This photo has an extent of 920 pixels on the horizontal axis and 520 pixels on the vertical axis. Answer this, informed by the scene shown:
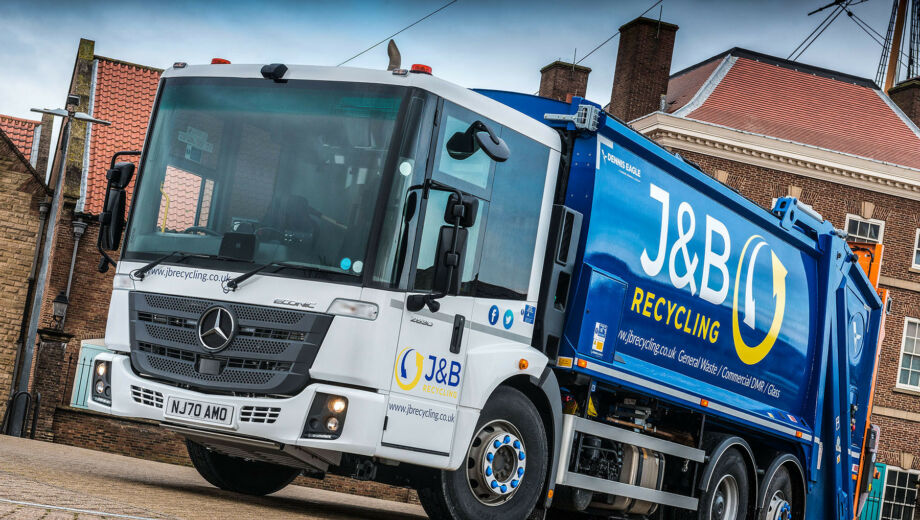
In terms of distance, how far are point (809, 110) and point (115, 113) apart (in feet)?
63.7

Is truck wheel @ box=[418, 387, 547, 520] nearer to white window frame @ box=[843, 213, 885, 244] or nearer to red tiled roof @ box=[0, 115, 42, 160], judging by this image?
white window frame @ box=[843, 213, 885, 244]

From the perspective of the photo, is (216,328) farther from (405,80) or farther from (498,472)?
(498,472)

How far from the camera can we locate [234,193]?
7383 mm

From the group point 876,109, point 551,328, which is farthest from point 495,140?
point 876,109

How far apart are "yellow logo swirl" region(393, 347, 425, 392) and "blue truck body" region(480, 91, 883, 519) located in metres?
1.53

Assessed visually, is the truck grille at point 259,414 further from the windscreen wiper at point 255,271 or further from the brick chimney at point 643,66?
the brick chimney at point 643,66

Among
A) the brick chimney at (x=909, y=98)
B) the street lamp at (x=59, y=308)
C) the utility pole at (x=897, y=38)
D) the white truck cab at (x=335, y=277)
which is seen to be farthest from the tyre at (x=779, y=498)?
the utility pole at (x=897, y=38)

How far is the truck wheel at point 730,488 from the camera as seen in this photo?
10.1 meters

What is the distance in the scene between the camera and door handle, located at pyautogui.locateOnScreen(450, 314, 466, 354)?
7.27 m

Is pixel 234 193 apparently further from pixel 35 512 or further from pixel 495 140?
pixel 35 512

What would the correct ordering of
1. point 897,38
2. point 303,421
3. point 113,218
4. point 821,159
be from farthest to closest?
1. point 897,38
2. point 821,159
3. point 113,218
4. point 303,421

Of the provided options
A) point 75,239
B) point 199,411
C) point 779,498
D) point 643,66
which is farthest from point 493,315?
point 643,66

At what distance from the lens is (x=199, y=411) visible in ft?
23.2

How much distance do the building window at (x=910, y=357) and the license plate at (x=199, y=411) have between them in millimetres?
27799
